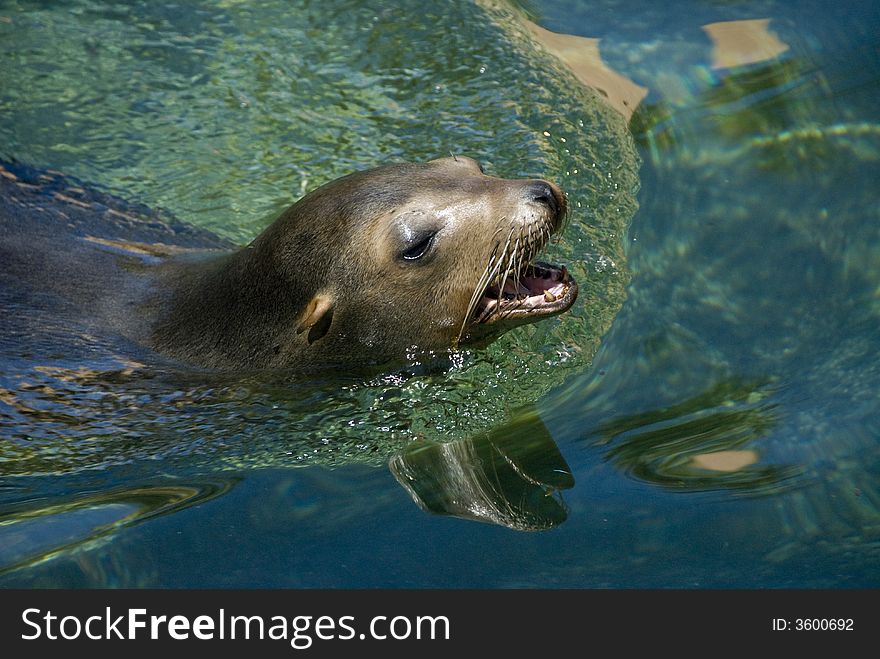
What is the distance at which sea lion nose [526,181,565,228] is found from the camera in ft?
15.7

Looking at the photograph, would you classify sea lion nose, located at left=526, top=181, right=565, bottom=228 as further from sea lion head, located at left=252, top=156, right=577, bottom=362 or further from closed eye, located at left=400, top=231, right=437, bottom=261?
closed eye, located at left=400, top=231, right=437, bottom=261

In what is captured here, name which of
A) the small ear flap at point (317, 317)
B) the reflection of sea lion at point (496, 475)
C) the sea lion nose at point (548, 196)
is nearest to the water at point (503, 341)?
the reflection of sea lion at point (496, 475)

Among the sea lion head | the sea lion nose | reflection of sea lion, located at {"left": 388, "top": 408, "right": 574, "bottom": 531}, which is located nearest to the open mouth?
the sea lion head

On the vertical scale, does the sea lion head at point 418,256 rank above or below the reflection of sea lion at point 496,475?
above

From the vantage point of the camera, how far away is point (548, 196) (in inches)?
189

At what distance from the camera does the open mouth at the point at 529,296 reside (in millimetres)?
4832

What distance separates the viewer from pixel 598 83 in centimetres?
725

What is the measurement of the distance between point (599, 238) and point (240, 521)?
8.47ft

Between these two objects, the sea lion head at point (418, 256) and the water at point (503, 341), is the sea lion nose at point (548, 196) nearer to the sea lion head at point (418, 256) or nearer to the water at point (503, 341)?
the sea lion head at point (418, 256)

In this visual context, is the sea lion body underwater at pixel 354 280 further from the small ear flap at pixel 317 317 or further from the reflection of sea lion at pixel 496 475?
the reflection of sea lion at pixel 496 475

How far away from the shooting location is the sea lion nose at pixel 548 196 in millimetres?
4793

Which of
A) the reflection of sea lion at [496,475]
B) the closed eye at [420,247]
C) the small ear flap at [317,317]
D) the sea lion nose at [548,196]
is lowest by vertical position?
the reflection of sea lion at [496,475]

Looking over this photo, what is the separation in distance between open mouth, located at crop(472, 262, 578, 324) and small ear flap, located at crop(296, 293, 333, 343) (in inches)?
24.1

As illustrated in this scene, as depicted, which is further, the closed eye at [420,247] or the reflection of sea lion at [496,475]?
the closed eye at [420,247]
